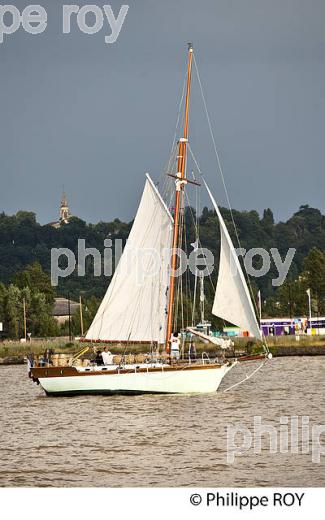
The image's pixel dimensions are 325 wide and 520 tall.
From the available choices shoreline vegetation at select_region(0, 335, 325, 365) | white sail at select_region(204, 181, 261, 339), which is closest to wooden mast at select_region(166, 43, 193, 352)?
white sail at select_region(204, 181, 261, 339)

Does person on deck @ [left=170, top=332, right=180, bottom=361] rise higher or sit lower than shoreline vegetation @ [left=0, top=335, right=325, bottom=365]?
lower

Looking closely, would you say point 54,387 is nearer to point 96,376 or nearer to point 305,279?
point 96,376

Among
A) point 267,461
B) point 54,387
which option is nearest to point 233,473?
point 267,461

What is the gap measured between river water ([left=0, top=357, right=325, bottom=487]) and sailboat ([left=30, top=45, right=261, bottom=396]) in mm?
642

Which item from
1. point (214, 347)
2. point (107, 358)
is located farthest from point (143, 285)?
point (214, 347)

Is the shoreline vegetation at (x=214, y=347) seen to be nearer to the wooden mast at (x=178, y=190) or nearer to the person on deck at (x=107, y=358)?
the wooden mast at (x=178, y=190)

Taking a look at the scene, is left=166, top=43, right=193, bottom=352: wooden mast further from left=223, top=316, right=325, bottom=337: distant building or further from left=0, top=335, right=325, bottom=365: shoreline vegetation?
left=223, top=316, right=325, bottom=337: distant building

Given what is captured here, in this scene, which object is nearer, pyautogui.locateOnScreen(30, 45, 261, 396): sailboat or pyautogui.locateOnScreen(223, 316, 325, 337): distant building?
pyautogui.locateOnScreen(30, 45, 261, 396): sailboat

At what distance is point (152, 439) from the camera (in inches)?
1410

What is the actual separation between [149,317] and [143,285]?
1.40 meters

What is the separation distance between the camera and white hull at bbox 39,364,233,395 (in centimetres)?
4719

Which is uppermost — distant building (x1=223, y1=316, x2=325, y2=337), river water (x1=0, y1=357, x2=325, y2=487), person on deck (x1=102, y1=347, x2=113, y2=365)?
distant building (x1=223, y1=316, x2=325, y2=337)

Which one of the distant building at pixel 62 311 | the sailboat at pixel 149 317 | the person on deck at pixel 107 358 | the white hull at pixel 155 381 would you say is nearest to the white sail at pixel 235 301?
the sailboat at pixel 149 317

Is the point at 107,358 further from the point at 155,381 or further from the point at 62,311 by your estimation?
the point at 62,311
